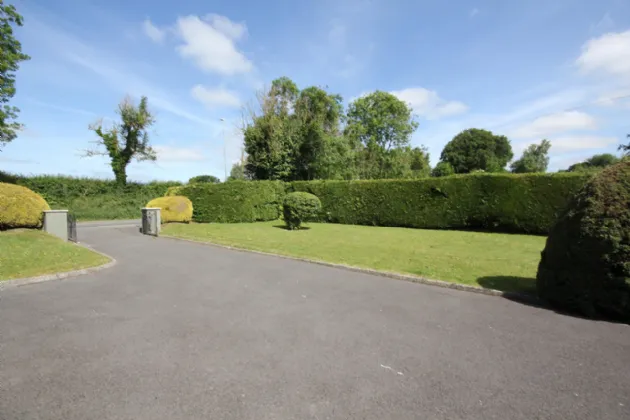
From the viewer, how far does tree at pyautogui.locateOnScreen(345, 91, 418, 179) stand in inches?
1574

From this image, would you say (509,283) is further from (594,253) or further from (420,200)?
(420,200)

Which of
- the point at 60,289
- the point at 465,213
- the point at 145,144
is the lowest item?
the point at 60,289

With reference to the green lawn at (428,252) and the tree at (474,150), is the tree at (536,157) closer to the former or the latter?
the tree at (474,150)

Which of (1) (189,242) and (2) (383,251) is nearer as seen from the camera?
(2) (383,251)

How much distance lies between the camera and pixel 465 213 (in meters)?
15.9

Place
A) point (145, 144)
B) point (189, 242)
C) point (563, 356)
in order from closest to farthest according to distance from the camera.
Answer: point (563, 356) → point (189, 242) → point (145, 144)

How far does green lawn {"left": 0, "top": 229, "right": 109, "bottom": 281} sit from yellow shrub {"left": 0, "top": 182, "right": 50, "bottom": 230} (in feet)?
2.66

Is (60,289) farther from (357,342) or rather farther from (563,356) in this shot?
(563,356)

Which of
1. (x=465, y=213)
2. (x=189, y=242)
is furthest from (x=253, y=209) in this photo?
(x=465, y=213)

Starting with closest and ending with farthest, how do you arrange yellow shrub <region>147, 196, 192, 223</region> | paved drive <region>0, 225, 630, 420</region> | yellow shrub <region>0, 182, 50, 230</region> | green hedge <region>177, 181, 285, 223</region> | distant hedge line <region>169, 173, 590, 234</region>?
1. paved drive <region>0, 225, 630, 420</region>
2. yellow shrub <region>0, 182, 50, 230</region>
3. distant hedge line <region>169, 173, 590, 234</region>
4. yellow shrub <region>147, 196, 192, 223</region>
5. green hedge <region>177, 181, 285, 223</region>

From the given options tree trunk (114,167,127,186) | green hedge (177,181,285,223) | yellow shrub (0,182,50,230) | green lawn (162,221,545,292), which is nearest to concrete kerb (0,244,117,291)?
green lawn (162,221,545,292)

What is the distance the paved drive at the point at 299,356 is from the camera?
267 cm

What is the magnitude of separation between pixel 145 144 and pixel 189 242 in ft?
76.6

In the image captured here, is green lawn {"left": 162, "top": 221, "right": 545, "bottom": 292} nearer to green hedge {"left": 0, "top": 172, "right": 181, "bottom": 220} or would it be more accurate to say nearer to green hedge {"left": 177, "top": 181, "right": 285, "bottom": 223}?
green hedge {"left": 177, "top": 181, "right": 285, "bottom": 223}
